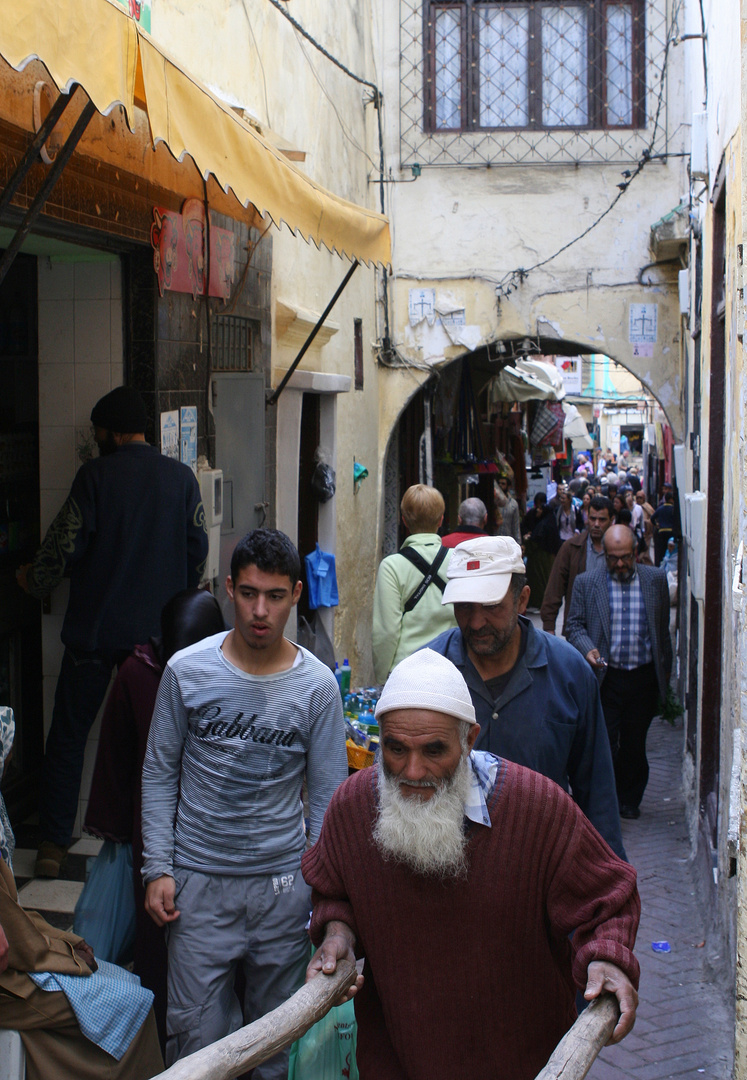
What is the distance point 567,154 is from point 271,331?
4224mm

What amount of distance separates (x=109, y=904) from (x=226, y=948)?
49 centimetres

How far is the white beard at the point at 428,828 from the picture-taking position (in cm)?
215

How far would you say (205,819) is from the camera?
2.98m

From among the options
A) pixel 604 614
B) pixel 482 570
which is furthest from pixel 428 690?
pixel 604 614

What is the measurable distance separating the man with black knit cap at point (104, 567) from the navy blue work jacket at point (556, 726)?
6.00 ft

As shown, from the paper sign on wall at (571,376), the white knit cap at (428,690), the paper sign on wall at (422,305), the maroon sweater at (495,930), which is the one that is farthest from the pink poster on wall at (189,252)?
the paper sign on wall at (571,376)

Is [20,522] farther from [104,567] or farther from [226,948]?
[226,948]

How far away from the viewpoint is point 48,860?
4598 mm

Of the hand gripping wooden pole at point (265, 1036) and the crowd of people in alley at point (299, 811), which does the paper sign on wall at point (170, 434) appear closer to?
the crowd of people in alley at point (299, 811)

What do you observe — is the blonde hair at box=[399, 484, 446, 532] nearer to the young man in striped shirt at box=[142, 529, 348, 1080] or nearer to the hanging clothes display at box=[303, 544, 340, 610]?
the young man in striped shirt at box=[142, 529, 348, 1080]

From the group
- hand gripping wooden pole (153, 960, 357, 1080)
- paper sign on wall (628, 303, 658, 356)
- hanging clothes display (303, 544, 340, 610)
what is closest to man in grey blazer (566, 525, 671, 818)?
hanging clothes display (303, 544, 340, 610)

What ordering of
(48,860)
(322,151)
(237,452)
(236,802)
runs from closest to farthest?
1. (236,802)
2. (48,860)
3. (237,452)
4. (322,151)

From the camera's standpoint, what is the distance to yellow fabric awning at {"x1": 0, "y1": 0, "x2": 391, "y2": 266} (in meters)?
2.42

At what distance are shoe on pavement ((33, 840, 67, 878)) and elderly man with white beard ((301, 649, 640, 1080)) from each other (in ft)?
8.75
